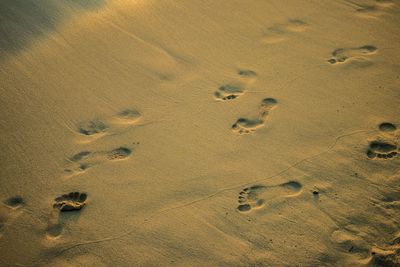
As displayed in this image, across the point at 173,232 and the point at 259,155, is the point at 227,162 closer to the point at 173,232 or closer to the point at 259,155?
the point at 259,155

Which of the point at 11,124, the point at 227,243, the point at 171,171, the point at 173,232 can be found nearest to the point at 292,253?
the point at 227,243

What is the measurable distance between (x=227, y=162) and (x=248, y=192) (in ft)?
0.89

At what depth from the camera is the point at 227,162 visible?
2.45m

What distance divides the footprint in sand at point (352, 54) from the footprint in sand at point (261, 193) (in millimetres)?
1376

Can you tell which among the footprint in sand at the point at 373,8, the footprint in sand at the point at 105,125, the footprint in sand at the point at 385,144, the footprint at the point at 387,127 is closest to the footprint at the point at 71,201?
the footprint in sand at the point at 105,125

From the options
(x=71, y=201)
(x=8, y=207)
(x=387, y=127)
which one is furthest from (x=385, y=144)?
(x=8, y=207)

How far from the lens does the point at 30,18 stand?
3.31 m

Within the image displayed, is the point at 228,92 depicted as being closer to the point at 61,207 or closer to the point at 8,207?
A: the point at 61,207

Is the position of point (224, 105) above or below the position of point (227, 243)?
above

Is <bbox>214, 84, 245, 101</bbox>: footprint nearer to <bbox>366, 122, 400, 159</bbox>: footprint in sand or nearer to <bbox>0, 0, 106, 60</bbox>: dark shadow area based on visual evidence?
<bbox>366, 122, 400, 159</bbox>: footprint in sand

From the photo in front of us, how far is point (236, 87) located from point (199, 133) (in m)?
0.56

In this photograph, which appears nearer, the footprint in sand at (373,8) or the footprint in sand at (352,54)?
the footprint in sand at (352,54)

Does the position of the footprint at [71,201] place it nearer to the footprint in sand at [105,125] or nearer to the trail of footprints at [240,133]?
the trail of footprints at [240,133]

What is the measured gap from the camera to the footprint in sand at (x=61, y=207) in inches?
84.5
